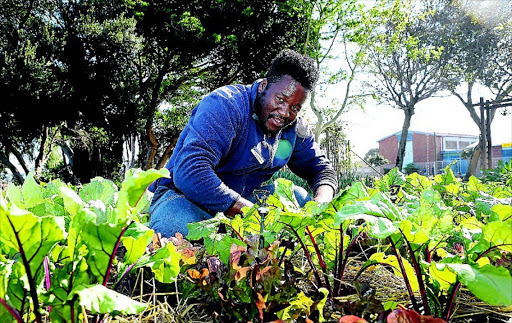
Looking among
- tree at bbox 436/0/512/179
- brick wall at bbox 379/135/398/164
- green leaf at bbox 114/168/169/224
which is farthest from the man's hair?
brick wall at bbox 379/135/398/164

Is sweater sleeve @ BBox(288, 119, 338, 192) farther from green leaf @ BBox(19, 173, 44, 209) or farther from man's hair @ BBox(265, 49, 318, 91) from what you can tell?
green leaf @ BBox(19, 173, 44, 209)

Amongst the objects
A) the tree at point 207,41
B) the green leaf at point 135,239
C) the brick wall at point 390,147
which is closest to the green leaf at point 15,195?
the green leaf at point 135,239

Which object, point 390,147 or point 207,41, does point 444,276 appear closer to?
point 207,41

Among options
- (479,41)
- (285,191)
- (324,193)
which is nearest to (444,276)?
(285,191)

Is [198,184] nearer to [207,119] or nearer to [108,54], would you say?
[207,119]

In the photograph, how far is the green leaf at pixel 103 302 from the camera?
45 cm

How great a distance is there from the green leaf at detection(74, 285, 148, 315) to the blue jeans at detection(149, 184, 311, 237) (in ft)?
5.04

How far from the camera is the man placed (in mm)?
2096

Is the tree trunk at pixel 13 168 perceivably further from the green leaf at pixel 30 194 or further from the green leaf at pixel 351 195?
the green leaf at pixel 351 195

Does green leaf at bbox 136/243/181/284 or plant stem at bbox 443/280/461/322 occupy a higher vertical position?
green leaf at bbox 136/243/181/284

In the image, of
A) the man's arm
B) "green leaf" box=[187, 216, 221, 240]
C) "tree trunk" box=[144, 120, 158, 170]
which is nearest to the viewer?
"green leaf" box=[187, 216, 221, 240]

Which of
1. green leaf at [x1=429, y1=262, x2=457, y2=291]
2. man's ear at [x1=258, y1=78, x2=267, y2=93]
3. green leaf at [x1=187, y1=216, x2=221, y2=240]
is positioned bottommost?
green leaf at [x1=429, y1=262, x2=457, y2=291]

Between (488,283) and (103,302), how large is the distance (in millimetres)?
501

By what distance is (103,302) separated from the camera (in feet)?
1.51
